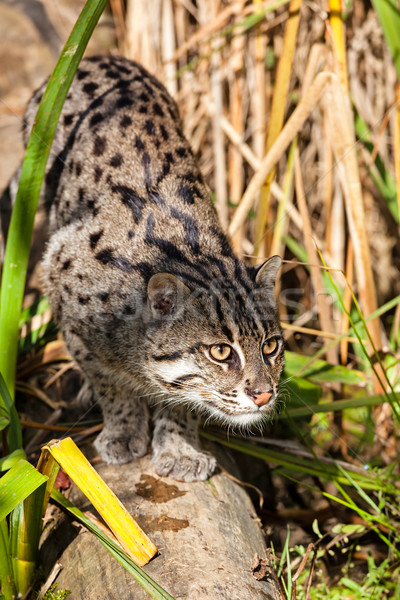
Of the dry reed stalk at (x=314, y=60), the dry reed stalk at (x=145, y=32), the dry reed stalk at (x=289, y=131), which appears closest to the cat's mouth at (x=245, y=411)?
the dry reed stalk at (x=289, y=131)

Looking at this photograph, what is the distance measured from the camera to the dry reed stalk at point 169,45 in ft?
17.6

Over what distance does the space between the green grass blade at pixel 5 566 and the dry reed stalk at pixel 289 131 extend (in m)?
2.34

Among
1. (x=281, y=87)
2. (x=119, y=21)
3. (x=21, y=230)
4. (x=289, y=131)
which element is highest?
(x=119, y=21)

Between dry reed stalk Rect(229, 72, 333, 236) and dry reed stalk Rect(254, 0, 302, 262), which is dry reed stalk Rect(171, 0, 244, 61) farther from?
dry reed stalk Rect(229, 72, 333, 236)

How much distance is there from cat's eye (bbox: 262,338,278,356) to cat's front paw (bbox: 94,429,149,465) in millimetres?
931

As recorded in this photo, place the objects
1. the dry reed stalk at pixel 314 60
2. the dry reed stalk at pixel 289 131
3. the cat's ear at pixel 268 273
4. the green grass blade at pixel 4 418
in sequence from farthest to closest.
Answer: the dry reed stalk at pixel 314 60 < the dry reed stalk at pixel 289 131 < the cat's ear at pixel 268 273 < the green grass blade at pixel 4 418

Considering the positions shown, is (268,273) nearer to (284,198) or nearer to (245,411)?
(245,411)

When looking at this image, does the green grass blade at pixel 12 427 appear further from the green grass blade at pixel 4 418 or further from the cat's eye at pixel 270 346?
the cat's eye at pixel 270 346

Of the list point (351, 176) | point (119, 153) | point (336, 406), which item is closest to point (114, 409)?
point (336, 406)

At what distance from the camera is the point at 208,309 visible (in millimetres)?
3012

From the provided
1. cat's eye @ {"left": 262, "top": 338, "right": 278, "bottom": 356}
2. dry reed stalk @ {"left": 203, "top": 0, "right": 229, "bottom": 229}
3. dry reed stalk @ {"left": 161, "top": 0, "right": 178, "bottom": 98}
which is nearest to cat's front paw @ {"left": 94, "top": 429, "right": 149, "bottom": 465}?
cat's eye @ {"left": 262, "top": 338, "right": 278, "bottom": 356}

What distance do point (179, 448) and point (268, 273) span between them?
3.40ft

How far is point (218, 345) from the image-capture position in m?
2.98

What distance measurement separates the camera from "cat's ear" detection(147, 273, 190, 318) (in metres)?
2.97
